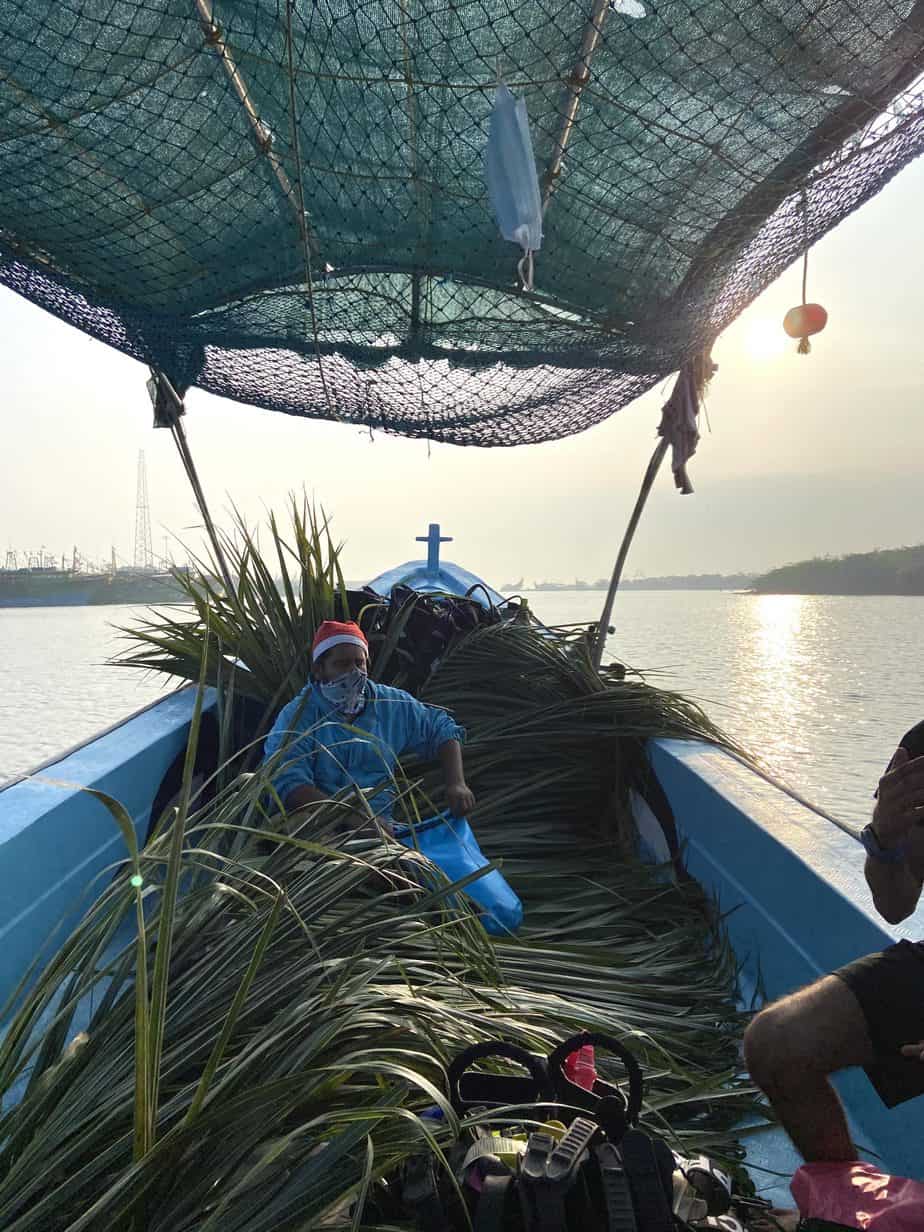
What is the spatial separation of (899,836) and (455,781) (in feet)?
5.44

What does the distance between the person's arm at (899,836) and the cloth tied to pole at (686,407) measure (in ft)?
10.4

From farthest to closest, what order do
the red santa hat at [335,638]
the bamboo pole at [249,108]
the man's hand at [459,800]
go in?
the red santa hat at [335,638] < the man's hand at [459,800] < the bamboo pole at [249,108]

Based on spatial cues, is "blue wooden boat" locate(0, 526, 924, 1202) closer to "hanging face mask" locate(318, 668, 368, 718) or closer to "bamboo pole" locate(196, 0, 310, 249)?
"hanging face mask" locate(318, 668, 368, 718)

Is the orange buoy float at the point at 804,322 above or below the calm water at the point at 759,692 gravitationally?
above

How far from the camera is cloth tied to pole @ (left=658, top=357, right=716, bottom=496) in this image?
4.39 meters

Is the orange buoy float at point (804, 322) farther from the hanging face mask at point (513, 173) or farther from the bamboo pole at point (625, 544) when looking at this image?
the hanging face mask at point (513, 173)

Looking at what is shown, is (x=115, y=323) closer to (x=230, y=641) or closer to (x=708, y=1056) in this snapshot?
(x=230, y=641)

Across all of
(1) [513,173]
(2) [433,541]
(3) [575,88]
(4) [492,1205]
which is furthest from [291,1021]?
(2) [433,541]

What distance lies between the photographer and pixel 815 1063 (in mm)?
1345

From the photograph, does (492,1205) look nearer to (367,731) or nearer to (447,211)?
(367,731)

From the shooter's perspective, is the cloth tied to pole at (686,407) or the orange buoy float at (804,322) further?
the cloth tied to pole at (686,407)

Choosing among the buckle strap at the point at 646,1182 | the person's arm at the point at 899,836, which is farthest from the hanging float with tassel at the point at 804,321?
the buckle strap at the point at 646,1182

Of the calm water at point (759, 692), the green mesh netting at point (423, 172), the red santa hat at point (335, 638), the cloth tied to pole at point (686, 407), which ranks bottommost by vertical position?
the calm water at point (759, 692)

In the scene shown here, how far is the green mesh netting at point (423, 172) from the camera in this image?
2.58 metres
